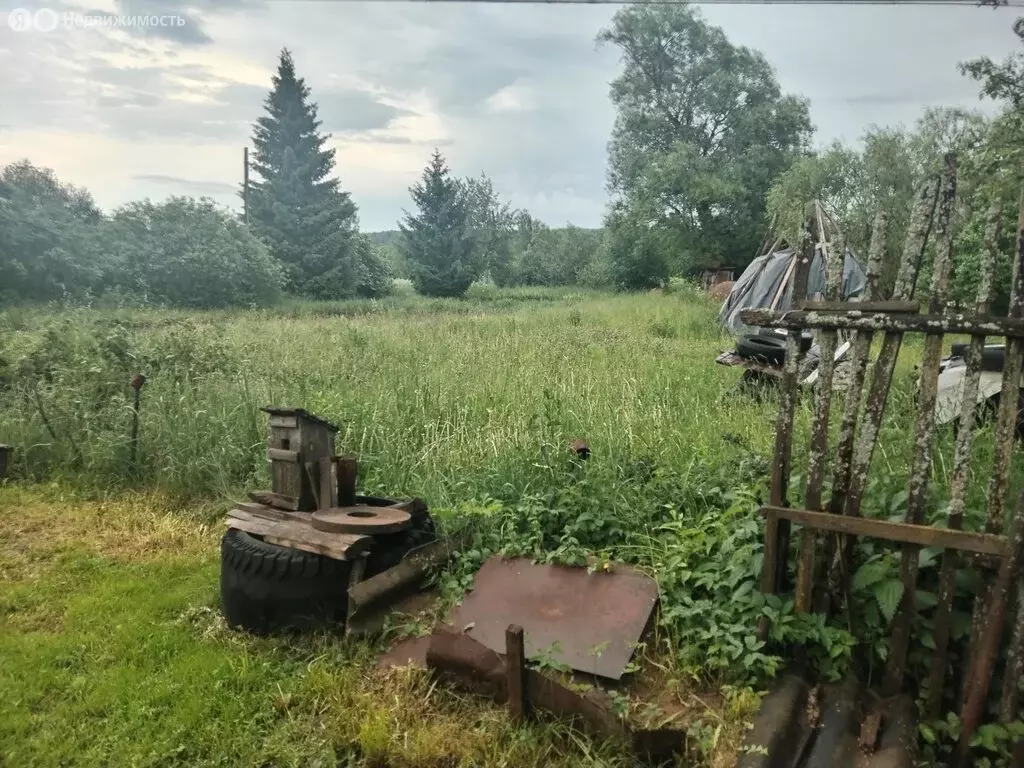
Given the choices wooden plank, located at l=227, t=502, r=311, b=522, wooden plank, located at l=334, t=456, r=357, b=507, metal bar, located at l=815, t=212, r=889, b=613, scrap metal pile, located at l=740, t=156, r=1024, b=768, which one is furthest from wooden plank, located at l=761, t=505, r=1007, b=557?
wooden plank, located at l=227, t=502, r=311, b=522

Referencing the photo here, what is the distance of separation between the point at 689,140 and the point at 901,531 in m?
32.2

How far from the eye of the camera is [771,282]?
49.6ft

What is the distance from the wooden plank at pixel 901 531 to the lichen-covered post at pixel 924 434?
0.28 ft

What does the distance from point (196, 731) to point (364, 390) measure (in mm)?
3811

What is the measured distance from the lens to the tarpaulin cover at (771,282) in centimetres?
1430

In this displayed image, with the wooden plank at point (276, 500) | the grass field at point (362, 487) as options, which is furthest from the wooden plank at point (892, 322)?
the wooden plank at point (276, 500)

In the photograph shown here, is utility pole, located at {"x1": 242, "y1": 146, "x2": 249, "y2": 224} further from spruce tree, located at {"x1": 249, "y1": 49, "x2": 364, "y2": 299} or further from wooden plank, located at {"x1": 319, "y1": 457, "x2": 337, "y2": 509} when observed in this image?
wooden plank, located at {"x1": 319, "y1": 457, "x2": 337, "y2": 509}

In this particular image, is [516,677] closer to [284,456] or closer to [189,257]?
[284,456]

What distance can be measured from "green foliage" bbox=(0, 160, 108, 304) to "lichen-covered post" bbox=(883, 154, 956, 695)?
504 inches

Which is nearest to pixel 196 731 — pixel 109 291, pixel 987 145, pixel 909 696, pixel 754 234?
pixel 909 696

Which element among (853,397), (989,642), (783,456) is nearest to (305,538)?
(783,456)

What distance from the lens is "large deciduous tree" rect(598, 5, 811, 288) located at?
29031 mm

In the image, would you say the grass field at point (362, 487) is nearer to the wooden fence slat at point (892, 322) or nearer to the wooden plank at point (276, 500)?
the wooden plank at point (276, 500)

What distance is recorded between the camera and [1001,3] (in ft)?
18.9
